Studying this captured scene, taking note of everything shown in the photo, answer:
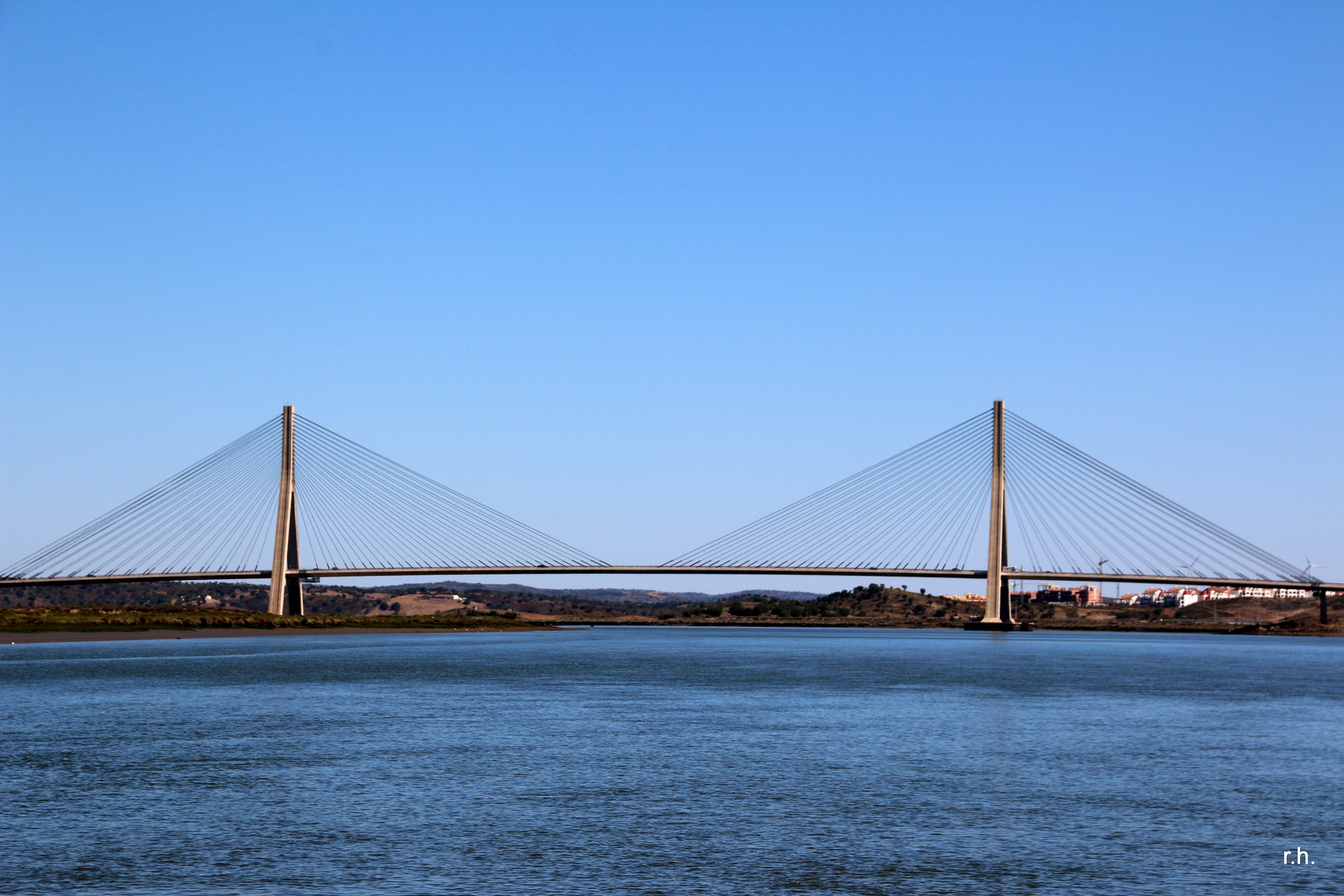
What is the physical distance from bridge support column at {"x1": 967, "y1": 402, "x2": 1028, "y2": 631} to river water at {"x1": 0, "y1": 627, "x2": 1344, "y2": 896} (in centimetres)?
6978

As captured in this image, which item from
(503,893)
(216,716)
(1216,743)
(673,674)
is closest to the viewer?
(503,893)

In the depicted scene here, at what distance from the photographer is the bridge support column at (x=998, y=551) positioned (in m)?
130

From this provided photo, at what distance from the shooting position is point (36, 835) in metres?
22.1

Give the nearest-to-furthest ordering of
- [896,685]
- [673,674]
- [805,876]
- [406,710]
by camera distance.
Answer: [805,876], [406,710], [896,685], [673,674]

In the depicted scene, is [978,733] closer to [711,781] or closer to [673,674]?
[711,781]

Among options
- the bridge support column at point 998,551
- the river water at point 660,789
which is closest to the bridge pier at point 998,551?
the bridge support column at point 998,551

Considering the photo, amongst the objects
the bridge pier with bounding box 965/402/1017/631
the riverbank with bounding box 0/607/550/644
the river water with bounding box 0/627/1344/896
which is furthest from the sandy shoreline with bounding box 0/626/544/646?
the bridge pier with bounding box 965/402/1017/631

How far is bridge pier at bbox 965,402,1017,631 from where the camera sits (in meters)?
130

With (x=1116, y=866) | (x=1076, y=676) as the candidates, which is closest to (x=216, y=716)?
(x=1116, y=866)

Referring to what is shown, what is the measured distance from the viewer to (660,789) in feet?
92.5

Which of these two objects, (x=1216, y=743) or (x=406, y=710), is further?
(x=406, y=710)

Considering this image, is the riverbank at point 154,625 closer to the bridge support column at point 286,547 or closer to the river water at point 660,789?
the bridge support column at point 286,547

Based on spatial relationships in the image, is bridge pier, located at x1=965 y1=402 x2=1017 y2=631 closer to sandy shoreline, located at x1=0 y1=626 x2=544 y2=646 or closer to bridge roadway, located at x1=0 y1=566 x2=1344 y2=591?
bridge roadway, located at x1=0 y1=566 x2=1344 y2=591

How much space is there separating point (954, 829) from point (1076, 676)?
171 ft
